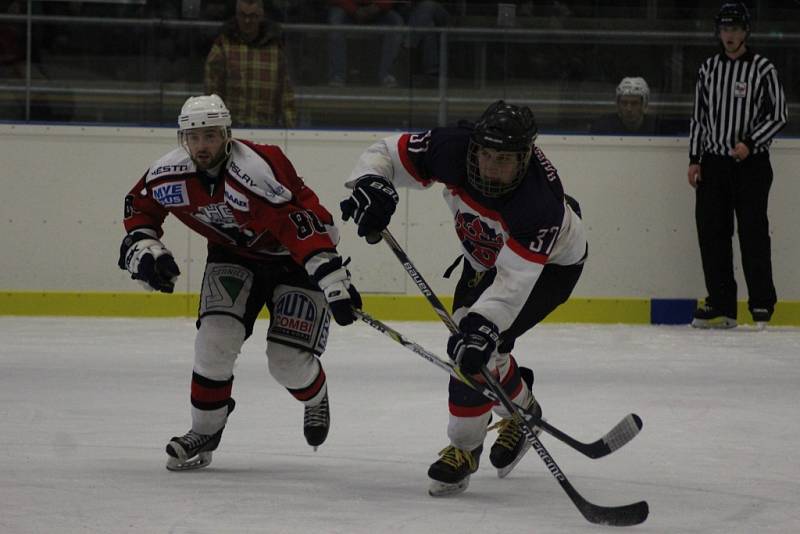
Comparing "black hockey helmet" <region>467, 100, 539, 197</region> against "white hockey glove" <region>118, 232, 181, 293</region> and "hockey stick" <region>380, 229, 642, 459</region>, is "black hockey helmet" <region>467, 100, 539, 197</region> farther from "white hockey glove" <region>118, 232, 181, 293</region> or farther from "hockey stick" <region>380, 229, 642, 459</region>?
"white hockey glove" <region>118, 232, 181, 293</region>

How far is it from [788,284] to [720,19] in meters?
1.30

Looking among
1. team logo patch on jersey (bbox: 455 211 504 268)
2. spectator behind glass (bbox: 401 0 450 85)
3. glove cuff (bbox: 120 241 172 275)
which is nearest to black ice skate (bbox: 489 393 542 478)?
team logo patch on jersey (bbox: 455 211 504 268)

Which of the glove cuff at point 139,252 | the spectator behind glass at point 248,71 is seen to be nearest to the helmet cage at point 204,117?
the glove cuff at point 139,252

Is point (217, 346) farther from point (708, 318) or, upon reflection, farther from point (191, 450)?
point (708, 318)

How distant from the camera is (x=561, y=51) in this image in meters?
6.93

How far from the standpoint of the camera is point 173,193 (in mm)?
3506

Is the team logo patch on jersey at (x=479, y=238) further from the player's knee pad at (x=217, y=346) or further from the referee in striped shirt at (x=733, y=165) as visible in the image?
the referee in striped shirt at (x=733, y=165)

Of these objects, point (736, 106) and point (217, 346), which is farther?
point (736, 106)

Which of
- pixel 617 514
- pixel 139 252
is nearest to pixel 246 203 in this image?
pixel 139 252

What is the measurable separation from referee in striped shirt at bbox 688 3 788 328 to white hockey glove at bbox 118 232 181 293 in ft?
11.7

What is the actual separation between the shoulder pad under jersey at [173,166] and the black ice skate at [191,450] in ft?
2.13

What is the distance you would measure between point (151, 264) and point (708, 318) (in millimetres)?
3638

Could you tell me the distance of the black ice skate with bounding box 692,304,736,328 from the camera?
645cm

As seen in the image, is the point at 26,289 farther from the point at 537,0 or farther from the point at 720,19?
the point at 720,19
